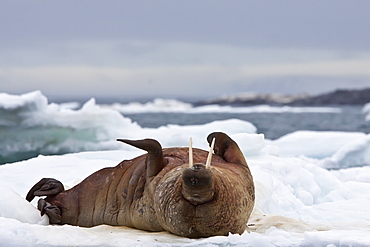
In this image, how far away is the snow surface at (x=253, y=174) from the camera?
375 centimetres

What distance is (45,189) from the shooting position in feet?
15.8

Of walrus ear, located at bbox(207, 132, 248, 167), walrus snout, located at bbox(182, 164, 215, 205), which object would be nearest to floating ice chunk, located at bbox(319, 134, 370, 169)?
walrus ear, located at bbox(207, 132, 248, 167)

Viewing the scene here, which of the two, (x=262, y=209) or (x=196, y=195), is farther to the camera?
(x=262, y=209)

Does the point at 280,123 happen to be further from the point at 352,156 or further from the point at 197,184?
the point at 197,184

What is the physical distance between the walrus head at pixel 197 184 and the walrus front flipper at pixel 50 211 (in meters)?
1.31

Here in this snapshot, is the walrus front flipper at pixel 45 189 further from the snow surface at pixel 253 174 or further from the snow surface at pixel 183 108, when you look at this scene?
the snow surface at pixel 183 108

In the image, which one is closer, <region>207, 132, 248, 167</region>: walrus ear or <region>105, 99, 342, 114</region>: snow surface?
<region>207, 132, 248, 167</region>: walrus ear

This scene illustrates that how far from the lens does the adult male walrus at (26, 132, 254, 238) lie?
3729mm

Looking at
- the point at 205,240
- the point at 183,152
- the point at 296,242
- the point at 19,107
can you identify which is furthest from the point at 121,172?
the point at 19,107

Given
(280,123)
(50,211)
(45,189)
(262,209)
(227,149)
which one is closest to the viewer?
(50,211)

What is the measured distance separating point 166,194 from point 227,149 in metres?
0.94

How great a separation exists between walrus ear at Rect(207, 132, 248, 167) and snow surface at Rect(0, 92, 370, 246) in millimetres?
486

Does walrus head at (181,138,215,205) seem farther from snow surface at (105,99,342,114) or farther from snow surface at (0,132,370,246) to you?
snow surface at (105,99,342,114)

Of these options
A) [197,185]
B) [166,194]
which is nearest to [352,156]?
[166,194]
